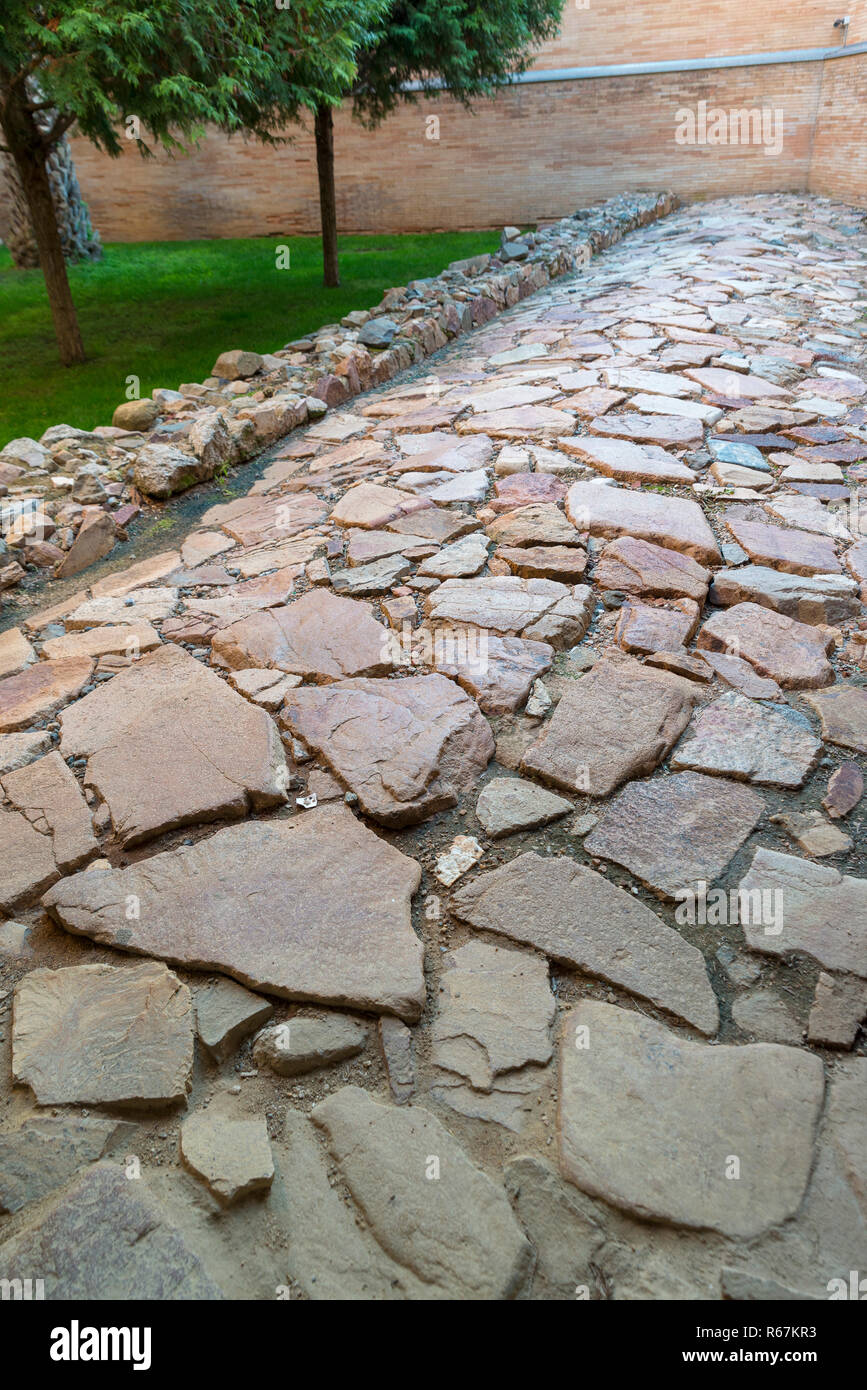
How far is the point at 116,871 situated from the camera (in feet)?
7.06

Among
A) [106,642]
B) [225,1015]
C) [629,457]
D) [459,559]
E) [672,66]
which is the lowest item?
[225,1015]

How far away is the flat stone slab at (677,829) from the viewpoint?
2.10 m

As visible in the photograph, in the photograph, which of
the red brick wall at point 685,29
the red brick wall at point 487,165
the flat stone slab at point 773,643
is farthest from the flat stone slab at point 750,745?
the red brick wall at point 685,29

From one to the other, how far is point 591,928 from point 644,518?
7.68ft

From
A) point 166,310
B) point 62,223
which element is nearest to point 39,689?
point 166,310

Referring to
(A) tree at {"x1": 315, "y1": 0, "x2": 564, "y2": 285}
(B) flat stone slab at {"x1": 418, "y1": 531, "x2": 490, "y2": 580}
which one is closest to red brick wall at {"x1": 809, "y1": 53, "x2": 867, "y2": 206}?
(A) tree at {"x1": 315, "y1": 0, "x2": 564, "y2": 285}

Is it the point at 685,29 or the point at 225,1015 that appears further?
the point at 685,29

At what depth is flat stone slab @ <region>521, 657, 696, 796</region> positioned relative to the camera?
2.40 m

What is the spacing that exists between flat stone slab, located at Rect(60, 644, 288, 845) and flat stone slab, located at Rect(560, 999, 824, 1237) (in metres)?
1.12

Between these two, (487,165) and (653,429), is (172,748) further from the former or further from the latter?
(487,165)

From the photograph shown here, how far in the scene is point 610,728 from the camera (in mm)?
2555

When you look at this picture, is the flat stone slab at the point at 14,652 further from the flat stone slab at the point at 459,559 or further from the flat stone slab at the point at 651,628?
the flat stone slab at the point at 651,628

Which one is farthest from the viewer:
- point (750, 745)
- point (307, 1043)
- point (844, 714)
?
point (844, 714)

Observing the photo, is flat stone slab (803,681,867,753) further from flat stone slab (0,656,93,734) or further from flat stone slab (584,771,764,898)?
flat stone slab (0,656,93,734)
